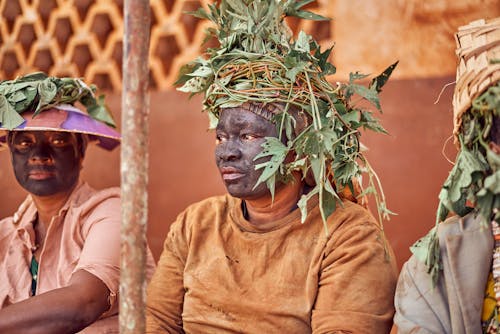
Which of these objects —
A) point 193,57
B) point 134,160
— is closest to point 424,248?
point 134,160

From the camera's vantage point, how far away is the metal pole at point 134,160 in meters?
2.46

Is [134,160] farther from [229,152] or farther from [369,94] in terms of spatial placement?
[369,94]

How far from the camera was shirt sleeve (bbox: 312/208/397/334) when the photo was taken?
298 centimetres

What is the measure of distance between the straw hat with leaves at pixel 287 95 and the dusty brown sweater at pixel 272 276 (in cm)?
14

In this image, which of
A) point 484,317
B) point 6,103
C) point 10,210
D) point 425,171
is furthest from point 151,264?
point 10,210

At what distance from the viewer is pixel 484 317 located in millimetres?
2646

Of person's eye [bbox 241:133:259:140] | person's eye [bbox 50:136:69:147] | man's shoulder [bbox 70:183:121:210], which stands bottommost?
man's shoulder [bbox 70:183:121:210]

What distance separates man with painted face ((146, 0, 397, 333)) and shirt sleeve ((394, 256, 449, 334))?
20cm

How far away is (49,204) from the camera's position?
3.94 metres

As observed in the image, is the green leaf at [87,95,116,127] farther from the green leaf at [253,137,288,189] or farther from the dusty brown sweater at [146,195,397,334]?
the green leaf at [253,137,288,189]

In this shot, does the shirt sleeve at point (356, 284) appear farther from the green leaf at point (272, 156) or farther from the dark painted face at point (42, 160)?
the dark painted face at point (42, 160)

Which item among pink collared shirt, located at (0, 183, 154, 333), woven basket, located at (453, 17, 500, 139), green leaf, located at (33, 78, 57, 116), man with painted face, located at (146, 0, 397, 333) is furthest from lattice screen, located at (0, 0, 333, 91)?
woven basket, located at (453, 17, 500, 139)

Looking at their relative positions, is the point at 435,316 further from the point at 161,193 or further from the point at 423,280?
the point at 161,193

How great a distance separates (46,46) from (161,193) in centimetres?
132
